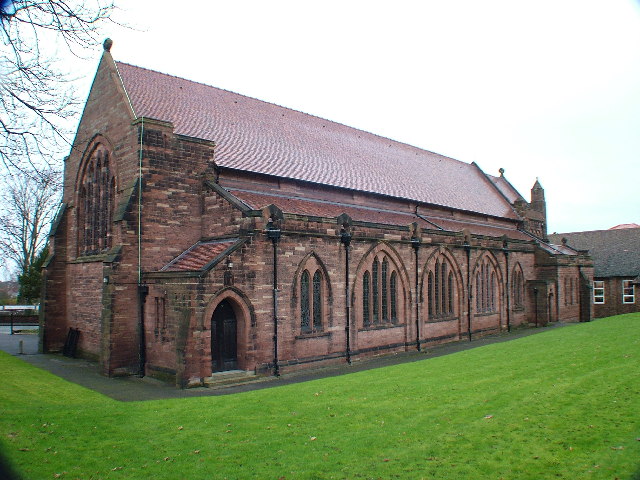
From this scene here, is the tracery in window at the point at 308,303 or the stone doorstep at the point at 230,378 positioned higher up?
the tracery in window at the point at 308,303

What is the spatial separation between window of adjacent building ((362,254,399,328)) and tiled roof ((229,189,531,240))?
2371 mm

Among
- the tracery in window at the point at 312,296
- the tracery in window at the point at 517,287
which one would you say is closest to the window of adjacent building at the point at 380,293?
the tracery in window at the point at 312,296

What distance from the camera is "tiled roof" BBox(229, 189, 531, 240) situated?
21.3 m

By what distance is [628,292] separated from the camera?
142 feet

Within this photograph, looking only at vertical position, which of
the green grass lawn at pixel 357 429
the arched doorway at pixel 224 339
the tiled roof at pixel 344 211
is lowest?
the green grass lawn at pixel 357 429

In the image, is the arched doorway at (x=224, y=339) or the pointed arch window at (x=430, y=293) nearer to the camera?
the arched doorway at (x=224, y=339)

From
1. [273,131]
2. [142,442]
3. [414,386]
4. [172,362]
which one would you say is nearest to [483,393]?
[414,386]

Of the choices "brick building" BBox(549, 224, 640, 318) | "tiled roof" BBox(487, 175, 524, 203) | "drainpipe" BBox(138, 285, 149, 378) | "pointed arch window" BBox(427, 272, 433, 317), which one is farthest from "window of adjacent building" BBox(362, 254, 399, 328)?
"brick building" BBox(549, 224, 640, 318)

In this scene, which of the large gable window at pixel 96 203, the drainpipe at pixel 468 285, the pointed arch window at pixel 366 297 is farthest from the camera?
the drainpipe at pixel 468 285

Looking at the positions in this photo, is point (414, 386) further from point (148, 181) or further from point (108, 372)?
point (148, 181)

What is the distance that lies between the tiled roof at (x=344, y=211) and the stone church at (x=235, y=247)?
13cm

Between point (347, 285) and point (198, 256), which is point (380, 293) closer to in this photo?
point (347, 285)

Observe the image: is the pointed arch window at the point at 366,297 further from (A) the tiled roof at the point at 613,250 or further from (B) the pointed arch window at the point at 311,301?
(A) the tiled roof at the point at 613,250

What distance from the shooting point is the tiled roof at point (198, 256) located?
17.8 m
